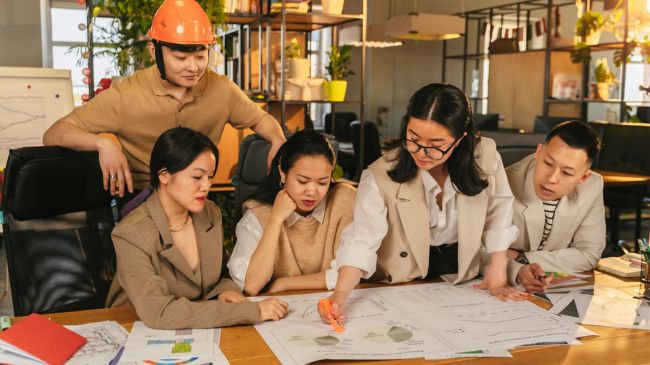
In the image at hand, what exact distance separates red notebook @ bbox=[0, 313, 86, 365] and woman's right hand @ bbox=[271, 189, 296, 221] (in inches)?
26.9

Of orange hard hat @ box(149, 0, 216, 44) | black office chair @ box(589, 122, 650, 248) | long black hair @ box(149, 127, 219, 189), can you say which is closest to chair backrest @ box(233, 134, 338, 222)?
orange hard hat @ box(149, 0, 216, 44)

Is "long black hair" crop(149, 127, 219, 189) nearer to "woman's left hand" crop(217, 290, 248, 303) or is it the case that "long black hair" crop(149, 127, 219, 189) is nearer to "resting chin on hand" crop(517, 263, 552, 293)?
"woman's left hand" crop(217, 290, 248, 303)

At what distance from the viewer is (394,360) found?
126 cm

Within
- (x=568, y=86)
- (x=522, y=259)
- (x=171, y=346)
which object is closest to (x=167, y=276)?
(x=171, y=346)

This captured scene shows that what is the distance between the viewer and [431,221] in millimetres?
1865

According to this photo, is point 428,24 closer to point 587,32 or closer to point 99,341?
point 587,32

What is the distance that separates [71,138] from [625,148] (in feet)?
13.3

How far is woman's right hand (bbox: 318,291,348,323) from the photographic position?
1.45 metres

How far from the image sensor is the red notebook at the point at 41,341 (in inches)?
48.6

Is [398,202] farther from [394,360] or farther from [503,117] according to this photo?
[503,117]

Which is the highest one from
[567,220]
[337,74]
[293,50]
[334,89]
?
[293,50]

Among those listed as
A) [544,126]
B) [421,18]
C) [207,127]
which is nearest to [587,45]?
[544,126]

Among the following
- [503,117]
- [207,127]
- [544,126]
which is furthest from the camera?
[503,117]

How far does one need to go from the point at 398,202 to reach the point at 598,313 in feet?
1.83
